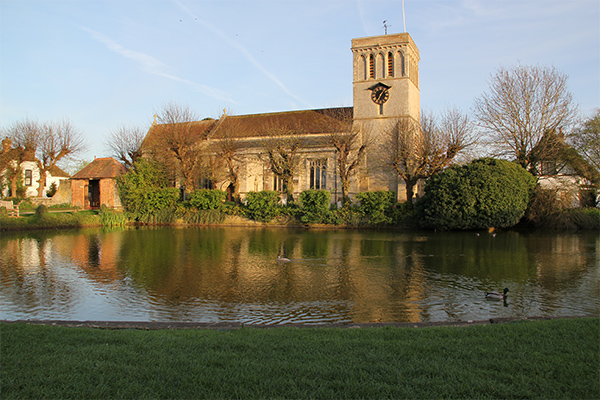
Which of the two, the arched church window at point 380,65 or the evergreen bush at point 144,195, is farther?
the arched church window at point 380,65

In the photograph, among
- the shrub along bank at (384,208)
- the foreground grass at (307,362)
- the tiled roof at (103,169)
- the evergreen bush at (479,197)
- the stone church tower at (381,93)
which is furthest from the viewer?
the tiled roof at (103,169)

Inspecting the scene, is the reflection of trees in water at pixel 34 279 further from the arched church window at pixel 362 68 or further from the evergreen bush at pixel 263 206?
the arched church window at pixel 362 68

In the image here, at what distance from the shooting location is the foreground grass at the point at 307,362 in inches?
147

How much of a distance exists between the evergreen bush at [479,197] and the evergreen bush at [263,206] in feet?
34.5

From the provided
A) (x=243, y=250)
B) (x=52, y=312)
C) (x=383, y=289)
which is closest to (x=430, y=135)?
(x=243, y=250)

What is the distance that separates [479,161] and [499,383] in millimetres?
23363

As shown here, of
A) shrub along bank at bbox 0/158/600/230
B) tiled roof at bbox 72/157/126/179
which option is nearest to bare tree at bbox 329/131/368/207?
shrub along bank at bbox 0/158/600/230

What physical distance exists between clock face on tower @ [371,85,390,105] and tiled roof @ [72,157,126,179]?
76.5 feet

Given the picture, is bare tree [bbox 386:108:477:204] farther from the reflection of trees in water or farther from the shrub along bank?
the reflection of trees in water

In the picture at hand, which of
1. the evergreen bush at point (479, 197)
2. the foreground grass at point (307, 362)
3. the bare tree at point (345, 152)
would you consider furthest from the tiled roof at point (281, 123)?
the foreground grass at point (307, 362)

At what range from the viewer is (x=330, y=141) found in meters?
33.9

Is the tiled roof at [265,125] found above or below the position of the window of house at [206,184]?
above

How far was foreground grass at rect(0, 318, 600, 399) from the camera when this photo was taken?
12.3 feet

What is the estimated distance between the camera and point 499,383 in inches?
151
